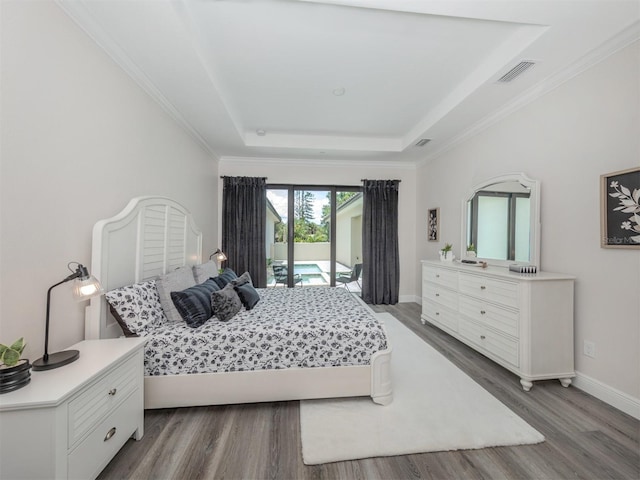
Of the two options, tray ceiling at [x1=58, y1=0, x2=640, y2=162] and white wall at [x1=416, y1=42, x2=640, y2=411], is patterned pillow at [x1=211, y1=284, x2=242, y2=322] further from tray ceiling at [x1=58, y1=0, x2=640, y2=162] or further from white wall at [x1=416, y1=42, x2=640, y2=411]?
white wall at [x1=416, y1=42, x2=640, y2=411]

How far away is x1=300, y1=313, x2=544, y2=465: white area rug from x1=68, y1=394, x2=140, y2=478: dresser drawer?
3.40 ft

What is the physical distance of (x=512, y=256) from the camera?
9.84 feet

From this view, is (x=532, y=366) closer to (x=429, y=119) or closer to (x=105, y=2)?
(x=429, y=119)

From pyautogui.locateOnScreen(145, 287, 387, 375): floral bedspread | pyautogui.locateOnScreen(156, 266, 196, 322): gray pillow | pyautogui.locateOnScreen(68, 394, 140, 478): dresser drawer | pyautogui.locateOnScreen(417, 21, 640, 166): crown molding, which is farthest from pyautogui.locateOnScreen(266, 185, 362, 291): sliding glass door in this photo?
pyautogui.locateOnScreen(68, 394, 140, 478): dresser drawer

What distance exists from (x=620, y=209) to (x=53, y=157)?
3780mm

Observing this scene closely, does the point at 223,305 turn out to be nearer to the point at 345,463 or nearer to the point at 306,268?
the point at 345,463

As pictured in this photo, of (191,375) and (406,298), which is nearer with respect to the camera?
(191,375)

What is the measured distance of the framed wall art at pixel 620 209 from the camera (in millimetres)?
1939

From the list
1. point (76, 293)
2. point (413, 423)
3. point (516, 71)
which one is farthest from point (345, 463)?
point (516, 71)

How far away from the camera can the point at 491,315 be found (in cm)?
269

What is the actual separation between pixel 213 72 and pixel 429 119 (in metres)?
2.66

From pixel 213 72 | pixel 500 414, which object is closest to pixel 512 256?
pixel 500 414

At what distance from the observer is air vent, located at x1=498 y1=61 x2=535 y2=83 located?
230cm

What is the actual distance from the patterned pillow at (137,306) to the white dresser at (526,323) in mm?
2976
